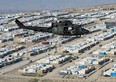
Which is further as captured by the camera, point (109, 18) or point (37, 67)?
point (109, 18)

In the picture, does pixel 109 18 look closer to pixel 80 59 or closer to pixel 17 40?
pixel 17 40

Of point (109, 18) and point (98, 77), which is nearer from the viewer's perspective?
point (98, 77)

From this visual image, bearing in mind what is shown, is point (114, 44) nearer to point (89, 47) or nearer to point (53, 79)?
point (89, 47)

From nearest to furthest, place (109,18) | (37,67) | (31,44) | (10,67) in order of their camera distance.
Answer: (37,67), (10,67), (31,44), (109,18)

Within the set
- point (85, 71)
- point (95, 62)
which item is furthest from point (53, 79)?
point (95, 62)

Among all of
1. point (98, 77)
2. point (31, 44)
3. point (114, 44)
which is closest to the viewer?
point (98, 77)

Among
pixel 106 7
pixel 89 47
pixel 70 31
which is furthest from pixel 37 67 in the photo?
pixel 106 7

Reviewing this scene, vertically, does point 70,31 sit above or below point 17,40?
above

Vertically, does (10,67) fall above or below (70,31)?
below

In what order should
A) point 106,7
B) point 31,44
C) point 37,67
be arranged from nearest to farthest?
point 37,67
point 31,44
point 106,7
